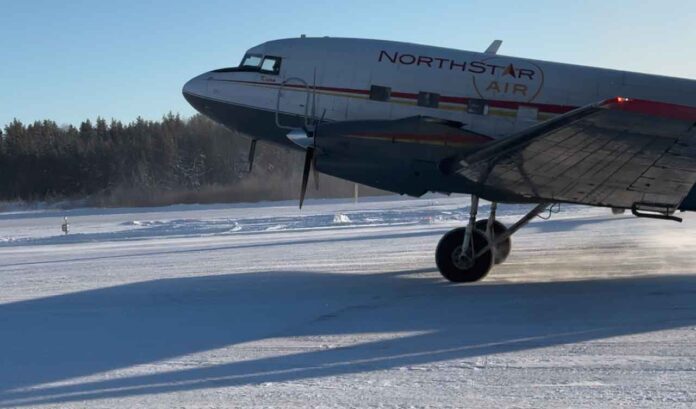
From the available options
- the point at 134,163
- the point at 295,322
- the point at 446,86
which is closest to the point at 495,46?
the point at 446,86

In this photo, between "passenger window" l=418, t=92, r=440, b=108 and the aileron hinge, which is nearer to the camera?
the aileron hinge

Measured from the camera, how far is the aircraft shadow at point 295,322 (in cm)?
681

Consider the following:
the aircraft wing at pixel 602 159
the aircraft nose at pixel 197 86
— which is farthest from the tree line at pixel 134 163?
the aircraft wing at pixel 602 159

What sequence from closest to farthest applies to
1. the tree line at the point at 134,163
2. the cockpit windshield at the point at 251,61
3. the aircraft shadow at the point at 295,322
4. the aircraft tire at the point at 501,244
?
the aircraft shadow at the point at 295,322
the aircraft tire at the point at 501,244
the cockpit windshield at the point at 251,61
the tree line at the point at 134,163

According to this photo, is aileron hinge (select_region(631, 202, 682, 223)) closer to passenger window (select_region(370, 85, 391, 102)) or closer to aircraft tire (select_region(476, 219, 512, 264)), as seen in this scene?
aircraft tire (select_region(476, 219, 512, 264))

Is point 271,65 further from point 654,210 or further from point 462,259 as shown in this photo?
point 654,210

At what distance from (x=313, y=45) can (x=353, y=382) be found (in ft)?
26.2

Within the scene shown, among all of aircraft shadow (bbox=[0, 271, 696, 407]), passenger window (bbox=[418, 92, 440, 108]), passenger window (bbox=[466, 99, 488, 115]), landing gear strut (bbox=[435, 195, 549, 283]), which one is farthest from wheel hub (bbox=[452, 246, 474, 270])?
passenger window (bbox=[418, 92, 440, 108])

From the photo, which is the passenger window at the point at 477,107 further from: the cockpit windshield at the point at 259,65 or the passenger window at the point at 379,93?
the cockpit windshield at the point at 259,65

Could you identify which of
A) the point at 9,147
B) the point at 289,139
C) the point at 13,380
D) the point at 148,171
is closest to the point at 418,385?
the point at 13,380

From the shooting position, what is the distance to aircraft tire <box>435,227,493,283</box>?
37.8ft

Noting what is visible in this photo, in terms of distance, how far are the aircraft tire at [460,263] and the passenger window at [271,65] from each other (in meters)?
4.14

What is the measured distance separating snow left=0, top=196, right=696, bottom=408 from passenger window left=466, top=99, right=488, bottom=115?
99.3 inches

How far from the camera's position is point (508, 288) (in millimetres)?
10867
